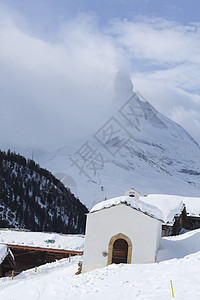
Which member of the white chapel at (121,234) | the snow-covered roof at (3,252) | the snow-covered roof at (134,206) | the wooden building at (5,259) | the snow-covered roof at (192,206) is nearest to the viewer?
the white chapel at (121,234)

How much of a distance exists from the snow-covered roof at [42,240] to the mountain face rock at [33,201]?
19934 millimetres

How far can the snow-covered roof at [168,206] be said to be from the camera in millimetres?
24984

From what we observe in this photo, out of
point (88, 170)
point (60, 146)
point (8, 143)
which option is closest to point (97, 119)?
point (60, 146)

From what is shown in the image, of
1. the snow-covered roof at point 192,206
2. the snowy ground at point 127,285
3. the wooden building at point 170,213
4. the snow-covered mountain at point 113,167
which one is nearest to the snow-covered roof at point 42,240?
the wooden building at point 170,213

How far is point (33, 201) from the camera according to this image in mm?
57406

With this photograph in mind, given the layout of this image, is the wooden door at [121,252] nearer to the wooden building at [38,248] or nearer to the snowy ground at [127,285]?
the snowy ground at [127,285]

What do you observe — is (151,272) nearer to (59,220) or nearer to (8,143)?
(59,220)

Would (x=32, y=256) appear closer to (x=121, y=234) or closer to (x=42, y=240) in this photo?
(x=42, y=240)

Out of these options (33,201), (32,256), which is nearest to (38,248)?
(32,256)

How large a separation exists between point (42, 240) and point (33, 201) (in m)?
30.2

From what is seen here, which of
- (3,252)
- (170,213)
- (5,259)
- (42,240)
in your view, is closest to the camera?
(3,252)

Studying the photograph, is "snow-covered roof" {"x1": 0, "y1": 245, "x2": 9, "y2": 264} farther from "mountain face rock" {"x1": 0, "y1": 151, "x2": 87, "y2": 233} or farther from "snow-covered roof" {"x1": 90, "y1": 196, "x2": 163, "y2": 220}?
"mountain face rock" {"x1": 0, "y1": 151, "x2": 87, "y2": 233}

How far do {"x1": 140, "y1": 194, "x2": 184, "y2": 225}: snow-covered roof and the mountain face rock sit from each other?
85.1ft

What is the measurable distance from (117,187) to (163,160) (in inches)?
3499
